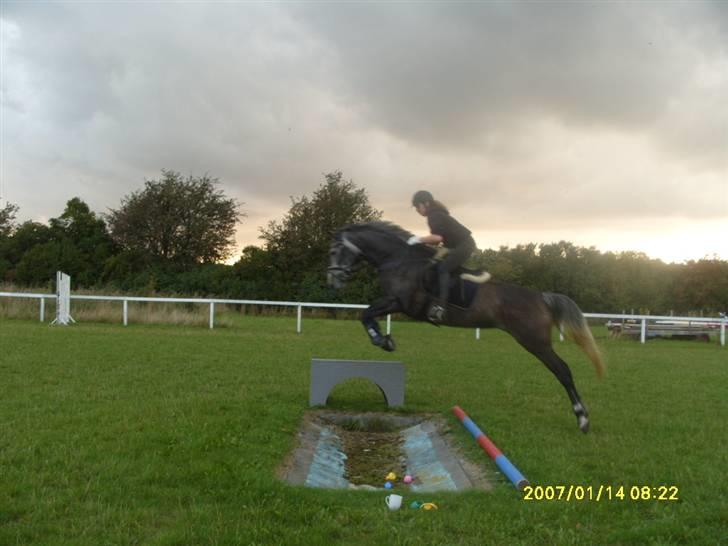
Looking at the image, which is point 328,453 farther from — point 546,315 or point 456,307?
point 546,315

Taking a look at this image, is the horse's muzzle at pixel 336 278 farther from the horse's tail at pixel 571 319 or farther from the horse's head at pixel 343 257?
the horse's tail at pixel 571 319

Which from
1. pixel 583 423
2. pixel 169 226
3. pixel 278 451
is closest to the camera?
pixel 278 451

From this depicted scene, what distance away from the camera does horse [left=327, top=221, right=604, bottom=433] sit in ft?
21.0

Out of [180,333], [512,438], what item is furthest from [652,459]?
[180,333]

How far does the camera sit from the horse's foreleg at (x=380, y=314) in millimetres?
6246

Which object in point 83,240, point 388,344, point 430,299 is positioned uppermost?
point 83,240

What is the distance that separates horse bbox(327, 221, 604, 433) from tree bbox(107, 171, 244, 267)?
34261 mm

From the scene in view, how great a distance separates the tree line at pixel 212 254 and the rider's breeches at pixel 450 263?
80.3ft

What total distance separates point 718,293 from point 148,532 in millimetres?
51344

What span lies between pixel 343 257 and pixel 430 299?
1.03 meters

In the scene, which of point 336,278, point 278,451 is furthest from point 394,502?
point 336,278
